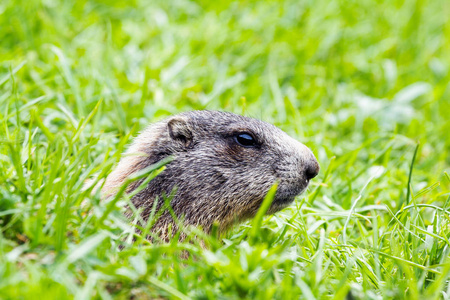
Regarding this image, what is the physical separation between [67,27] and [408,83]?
17.9 feet

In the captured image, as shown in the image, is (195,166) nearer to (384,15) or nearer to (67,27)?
(67,27)

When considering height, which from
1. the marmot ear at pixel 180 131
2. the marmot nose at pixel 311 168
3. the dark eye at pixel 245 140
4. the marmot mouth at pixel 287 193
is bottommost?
the marmot mouth at pixel 287 193

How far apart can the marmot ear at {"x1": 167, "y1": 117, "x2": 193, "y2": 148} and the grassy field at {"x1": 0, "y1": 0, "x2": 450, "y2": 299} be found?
1.77ft

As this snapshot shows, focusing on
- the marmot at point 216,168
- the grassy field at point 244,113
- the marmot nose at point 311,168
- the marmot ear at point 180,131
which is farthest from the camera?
the marmot ear at point 180,131

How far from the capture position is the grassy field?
10.4 feet

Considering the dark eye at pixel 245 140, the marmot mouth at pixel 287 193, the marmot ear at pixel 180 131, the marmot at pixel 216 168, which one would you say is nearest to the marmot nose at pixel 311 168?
the marmot at pixel 216 168

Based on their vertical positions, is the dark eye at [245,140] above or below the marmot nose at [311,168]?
above

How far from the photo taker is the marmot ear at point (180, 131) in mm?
4562

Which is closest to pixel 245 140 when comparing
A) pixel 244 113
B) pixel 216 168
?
pixel 216 168

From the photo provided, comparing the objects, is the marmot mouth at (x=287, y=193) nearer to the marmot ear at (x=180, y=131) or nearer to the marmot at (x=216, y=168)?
the marmot at (x=216, y=168)

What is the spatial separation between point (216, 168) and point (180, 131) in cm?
49

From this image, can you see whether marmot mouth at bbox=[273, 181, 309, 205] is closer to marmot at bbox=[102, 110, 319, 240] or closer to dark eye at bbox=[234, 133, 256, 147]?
marmot at bbox=[102, 110, 319, 240]

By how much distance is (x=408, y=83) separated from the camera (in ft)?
28.2

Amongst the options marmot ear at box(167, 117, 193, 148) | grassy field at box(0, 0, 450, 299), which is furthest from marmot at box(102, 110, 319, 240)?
grassy field at box(0, 0, 450, 299)
